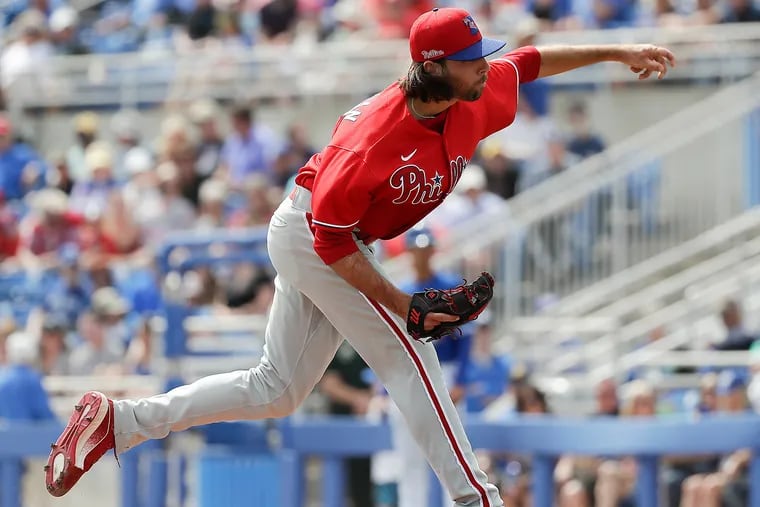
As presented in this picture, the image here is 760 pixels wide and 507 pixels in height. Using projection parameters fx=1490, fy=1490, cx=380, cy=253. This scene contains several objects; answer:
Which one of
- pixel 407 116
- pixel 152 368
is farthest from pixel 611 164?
pixel 407 116

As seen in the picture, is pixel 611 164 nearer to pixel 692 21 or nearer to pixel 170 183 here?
pixel 692 21

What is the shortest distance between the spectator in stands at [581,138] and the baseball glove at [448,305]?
6941 millimetres

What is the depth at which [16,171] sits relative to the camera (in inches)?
576

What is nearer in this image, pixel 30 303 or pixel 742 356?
pixel 742 356

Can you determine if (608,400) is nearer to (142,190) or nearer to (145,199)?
(145,199)

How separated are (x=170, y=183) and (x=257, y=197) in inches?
70.5

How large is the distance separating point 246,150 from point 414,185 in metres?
8.11

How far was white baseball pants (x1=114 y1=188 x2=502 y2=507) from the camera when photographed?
566 cm

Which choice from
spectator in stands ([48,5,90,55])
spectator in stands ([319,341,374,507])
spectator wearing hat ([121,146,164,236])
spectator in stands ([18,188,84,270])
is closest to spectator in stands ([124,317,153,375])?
spectator wearing hat ([121,146,164,236])

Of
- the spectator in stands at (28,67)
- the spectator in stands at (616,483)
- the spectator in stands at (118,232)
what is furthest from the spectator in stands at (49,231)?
the spectator in stands at (616,483)

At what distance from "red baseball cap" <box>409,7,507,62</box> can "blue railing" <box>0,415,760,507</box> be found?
116 inches

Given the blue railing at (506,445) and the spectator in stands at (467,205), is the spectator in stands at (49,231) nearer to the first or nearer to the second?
the spectator in stands at (467,205)

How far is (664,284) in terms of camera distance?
450 inches

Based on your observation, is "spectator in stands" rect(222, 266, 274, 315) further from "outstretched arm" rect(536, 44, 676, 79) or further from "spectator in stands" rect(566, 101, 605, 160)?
"outstretched arm" rect(536, 44, 676, 79)
